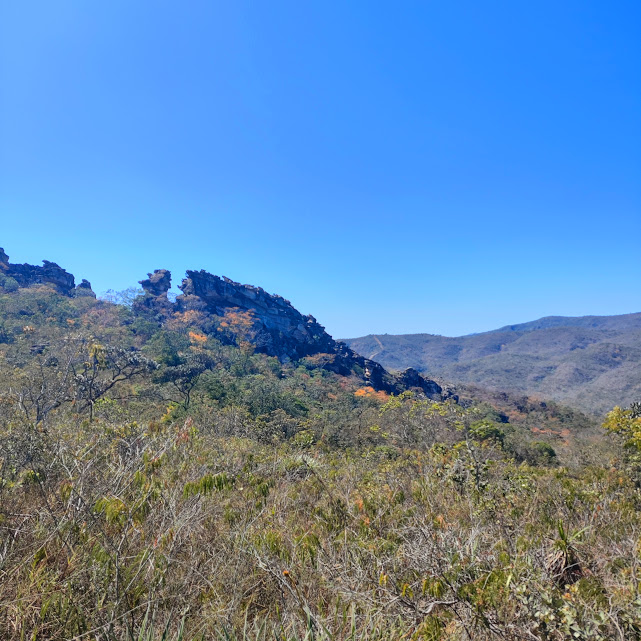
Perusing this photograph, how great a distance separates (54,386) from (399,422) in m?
14.8

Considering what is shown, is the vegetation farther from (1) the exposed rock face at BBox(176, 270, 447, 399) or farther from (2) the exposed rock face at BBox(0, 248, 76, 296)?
(2) the exposed rock face at BBox(0, 248, 76, 296)

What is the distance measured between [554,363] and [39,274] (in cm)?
17432

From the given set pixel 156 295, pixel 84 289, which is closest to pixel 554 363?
pixel 156 295

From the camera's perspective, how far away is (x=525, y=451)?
18.3 metres

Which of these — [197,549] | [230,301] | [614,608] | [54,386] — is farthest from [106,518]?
[230,301]

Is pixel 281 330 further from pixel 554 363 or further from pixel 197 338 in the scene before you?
pixel 554 363

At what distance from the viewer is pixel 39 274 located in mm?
65438

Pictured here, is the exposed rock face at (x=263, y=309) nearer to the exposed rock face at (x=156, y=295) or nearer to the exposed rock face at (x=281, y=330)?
the exposed rock face at (x=281, y=330)

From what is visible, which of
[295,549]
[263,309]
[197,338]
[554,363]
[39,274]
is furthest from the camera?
[554,363]

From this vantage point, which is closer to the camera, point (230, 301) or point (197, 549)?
point (197, 549)

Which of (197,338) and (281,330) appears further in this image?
(281,330)

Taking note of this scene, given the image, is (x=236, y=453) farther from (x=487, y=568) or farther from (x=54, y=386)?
(x=54, y=386)

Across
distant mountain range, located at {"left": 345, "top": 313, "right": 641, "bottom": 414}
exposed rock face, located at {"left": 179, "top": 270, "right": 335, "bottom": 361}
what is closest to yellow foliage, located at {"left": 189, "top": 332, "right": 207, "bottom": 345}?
exposed rock face, located at {"left": 179, "top": 270, "right": 335, "bottom": 361}

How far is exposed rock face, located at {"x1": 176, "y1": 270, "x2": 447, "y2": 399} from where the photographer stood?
63.1 meters
